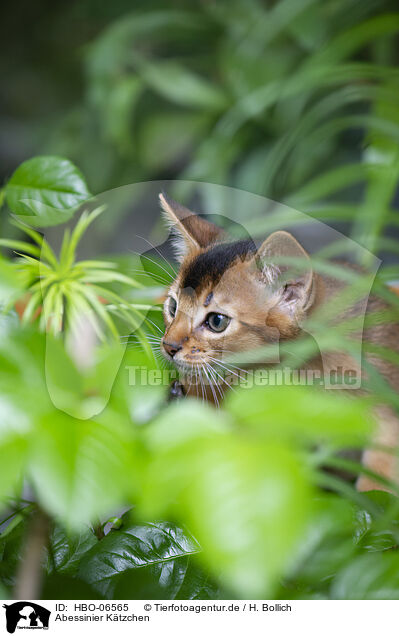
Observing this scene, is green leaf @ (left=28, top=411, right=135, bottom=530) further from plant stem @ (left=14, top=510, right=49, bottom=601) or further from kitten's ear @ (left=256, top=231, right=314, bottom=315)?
kitten's ear @ (left=256, top=231, right=314, bottom=315)

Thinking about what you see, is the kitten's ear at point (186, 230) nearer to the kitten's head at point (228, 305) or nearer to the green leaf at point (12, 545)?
the kitten's head at point (228, 305)

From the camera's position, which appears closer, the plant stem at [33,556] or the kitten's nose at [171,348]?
the plant stem at [33,556]

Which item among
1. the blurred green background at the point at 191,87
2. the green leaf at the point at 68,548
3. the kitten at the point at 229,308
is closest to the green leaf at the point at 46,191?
the kitten at the point at 229,308

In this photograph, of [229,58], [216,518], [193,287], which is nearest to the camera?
[216,518]

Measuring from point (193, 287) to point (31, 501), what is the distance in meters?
0.19

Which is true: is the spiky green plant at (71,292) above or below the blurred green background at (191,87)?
below

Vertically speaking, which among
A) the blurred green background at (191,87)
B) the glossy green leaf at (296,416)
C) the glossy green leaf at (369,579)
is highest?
the blurred green background at (191,87)

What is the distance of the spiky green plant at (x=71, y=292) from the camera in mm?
392

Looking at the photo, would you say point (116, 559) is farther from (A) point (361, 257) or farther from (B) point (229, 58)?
(B) point (229, 58)

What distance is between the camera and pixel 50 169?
1.32 ft

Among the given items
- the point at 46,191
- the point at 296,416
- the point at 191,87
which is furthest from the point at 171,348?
→ the point at 191,87
